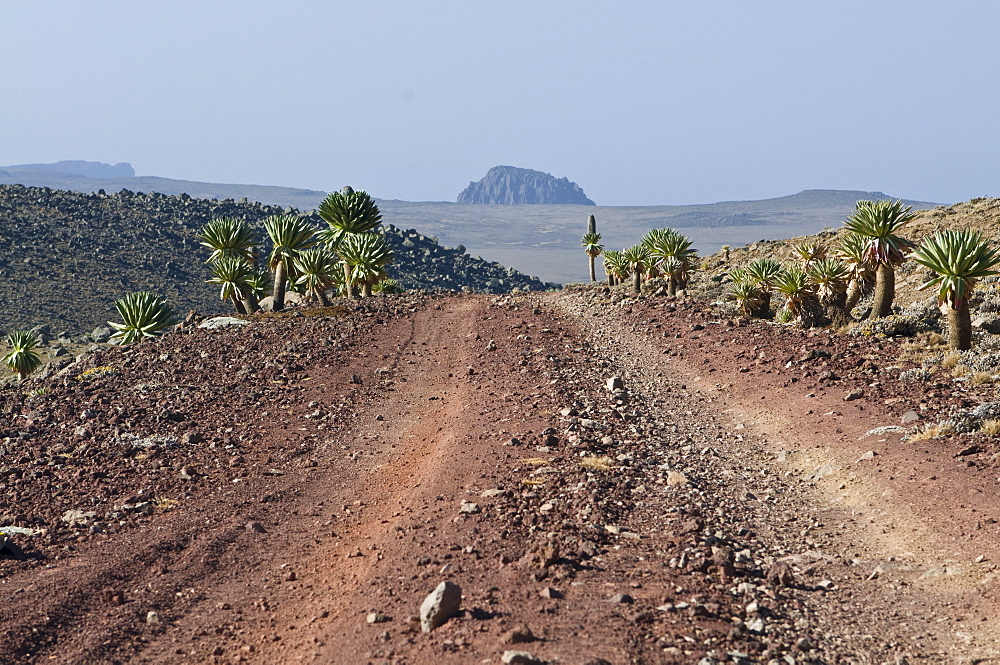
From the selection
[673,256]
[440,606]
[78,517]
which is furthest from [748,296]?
[440,606]

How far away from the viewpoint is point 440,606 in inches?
275

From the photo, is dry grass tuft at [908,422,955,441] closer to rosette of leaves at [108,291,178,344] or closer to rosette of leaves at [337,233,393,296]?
rosette of leaves at [108,291,178,344]

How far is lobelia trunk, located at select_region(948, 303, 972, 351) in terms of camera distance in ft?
57.1

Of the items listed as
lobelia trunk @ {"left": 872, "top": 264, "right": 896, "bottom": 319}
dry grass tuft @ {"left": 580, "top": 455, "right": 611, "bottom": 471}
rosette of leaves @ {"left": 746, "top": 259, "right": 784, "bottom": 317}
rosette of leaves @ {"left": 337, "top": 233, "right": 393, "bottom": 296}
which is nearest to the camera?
dry grass tuft @ {"left": 580, "top": 455, "right": 611, "bottom": 471}

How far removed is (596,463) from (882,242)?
13.0 meters

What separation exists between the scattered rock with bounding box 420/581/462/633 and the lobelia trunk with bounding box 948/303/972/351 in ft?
45.6

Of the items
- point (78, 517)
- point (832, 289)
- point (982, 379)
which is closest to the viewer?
point (78, 517)

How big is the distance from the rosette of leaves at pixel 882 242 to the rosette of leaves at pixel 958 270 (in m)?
3.21

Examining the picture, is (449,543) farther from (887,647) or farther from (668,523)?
(887,647)

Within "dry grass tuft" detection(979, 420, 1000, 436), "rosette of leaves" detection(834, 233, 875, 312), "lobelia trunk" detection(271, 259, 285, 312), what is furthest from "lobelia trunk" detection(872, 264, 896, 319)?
"lobelia trunk" detection(271, 259, 285, 312)

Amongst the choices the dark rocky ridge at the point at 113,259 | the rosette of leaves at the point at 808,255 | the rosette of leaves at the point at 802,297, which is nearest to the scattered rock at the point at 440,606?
the rosette of leaves at the point at 802,297

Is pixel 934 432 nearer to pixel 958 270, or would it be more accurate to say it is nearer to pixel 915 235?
pixel 958 270

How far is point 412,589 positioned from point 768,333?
1532 centimetres

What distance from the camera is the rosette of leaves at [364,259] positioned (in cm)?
3519
